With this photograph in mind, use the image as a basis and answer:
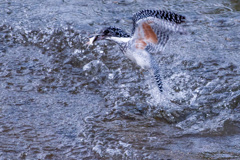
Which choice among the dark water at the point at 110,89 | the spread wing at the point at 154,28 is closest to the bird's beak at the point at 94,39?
the spread wing at the point at 154,28

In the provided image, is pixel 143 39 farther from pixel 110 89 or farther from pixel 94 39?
pixel 110 89

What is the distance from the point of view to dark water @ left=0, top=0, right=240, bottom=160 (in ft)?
10.2

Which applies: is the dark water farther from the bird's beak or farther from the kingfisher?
the bird's beak

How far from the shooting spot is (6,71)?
4.38 m

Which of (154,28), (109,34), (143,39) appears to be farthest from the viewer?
(109,34)

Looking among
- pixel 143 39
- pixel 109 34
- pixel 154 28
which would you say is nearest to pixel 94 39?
pixel 109 34

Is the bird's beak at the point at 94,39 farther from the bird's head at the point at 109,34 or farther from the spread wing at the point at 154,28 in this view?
the spread wing at the point at 154,28

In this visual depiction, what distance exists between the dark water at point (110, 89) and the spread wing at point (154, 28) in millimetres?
536

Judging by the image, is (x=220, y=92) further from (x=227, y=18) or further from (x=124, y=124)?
(x=227, y=18)

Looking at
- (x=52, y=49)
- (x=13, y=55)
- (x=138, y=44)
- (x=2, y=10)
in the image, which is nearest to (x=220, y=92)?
(x=138, y=44)

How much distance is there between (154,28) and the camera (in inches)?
151

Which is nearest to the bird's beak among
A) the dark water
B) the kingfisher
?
the kingfisher

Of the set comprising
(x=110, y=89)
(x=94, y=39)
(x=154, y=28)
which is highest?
(x=154, y=28)

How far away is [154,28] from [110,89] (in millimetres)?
869
